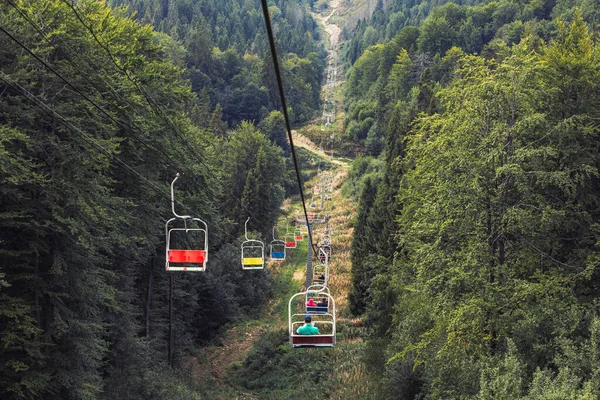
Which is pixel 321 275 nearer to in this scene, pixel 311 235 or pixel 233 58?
pixel 311 235

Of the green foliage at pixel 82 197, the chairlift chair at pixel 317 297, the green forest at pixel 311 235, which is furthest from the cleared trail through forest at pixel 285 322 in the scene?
the chairlift chair at pixel 317 297

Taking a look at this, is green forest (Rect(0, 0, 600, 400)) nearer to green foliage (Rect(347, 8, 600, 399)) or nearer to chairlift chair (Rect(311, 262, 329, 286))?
green foliage (Rect(347, 8, 600, 399))

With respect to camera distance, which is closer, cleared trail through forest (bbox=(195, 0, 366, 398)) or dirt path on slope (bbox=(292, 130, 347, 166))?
cleared trail through forest (bbox=(195, 0, 366, 398))

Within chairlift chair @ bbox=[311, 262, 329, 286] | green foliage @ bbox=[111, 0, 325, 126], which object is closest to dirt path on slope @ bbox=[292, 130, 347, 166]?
green foliage @ bbox=[111, 0, 325, 126]

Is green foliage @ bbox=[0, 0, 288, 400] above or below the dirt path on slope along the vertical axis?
below

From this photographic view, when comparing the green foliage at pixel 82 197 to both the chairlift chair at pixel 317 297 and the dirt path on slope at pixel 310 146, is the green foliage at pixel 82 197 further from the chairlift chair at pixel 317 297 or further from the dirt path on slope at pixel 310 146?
the dirt path on slope at pixel 310 146

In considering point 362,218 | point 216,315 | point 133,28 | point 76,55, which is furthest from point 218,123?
point 76,55

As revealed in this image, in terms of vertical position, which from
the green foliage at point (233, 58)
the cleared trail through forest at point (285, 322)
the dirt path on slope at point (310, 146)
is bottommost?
the cleared trail through forest at point (285, 322)

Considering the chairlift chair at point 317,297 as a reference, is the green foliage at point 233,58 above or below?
above

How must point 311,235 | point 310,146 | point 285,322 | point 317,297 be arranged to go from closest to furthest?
point 317,297 < point 311,235 < point 285,322 < point 310,146

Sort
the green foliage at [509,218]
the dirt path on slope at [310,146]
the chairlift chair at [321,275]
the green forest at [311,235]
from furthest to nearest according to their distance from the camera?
the dirt path on slope at [310,146]
the chairlift chair at [321,275]
the green foliage at [509,218]
the green forest at [311,235]

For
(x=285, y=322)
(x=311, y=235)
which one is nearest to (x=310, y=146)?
(x=285, y=322)

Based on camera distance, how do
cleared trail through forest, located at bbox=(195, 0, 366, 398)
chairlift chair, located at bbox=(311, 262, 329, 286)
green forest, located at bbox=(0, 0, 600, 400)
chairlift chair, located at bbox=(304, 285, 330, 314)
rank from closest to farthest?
chairlift chair, located at bbox=(304, 285, 330, 314), green forest, located at bbox=(0, 0, 600, 400), chairlift chair, located at bbox=(311, 262, 329, 286), cleared trail through forest, located at bbox=(195, 0, 366, 398)

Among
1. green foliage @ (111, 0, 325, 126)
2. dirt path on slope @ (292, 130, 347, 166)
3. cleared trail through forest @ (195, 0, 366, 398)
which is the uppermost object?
green foliage @ (111, 0, 325, 126)
